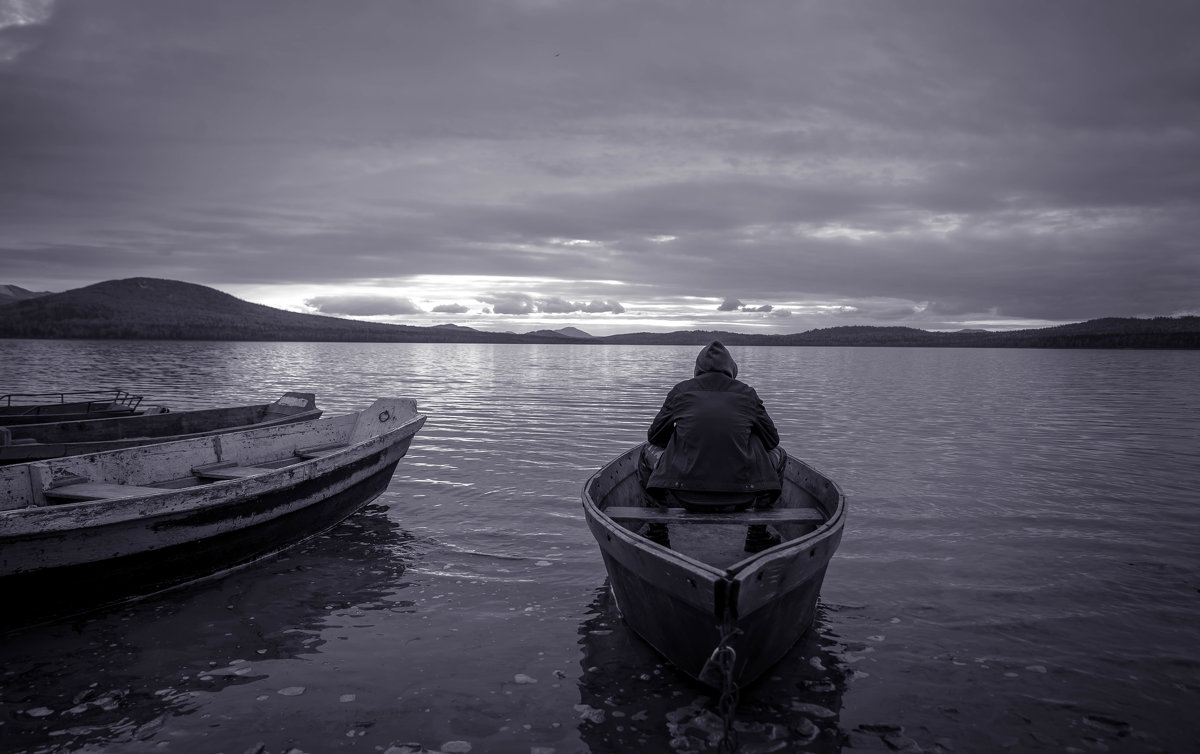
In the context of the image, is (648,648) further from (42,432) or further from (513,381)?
(513,381)

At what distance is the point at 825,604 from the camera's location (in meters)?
8.41

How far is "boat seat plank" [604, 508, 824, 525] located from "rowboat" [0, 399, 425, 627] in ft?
16.5

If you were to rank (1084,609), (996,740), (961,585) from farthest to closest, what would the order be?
(961,585) < (1084,609) < (996,740)

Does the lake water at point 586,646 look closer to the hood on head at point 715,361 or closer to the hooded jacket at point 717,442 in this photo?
the hooded jacket at point 717,442

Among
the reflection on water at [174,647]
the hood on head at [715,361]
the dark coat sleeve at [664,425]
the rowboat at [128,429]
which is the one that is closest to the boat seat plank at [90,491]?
the reflection on water at [174,647]

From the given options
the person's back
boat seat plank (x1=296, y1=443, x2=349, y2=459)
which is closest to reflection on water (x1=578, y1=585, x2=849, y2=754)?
the person's back

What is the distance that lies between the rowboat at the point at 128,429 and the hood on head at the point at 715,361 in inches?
339

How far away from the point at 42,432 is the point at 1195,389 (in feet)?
193

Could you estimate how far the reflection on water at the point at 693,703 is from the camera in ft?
18.2

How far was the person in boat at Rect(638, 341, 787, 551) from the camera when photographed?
731 cm

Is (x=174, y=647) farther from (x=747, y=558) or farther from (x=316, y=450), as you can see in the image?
(x=316, y=450)

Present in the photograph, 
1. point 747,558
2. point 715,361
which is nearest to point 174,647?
point 747,558

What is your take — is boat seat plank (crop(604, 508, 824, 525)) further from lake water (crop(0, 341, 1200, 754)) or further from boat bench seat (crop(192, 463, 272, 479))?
boat bench seat (crop(192, 463, 272, 479))

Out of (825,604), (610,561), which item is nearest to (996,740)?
(825,604)
